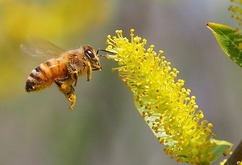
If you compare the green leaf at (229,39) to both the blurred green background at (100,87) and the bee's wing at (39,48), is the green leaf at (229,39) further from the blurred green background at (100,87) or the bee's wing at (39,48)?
the blurred green background at (100,87)

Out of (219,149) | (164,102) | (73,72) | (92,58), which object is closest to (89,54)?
(92,58)

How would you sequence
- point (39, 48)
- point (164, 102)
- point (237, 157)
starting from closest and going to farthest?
point (237, 157) → point (164, 102) → point (39, 48)

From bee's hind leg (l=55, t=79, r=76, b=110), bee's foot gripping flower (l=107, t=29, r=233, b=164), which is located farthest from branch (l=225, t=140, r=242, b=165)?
bee's hind leg (l=55, t=79, r=76, b=110)

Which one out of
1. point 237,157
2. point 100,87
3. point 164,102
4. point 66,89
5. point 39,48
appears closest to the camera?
point 237,157

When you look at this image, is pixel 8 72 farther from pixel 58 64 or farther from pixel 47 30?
pixel 58 64

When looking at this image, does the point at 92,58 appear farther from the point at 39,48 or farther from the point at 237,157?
the point at 237,157

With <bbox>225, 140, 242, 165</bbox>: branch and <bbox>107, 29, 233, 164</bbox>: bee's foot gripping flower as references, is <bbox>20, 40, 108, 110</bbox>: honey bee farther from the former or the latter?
<bbox>225, 140, 242, 165</bbox>: branch
